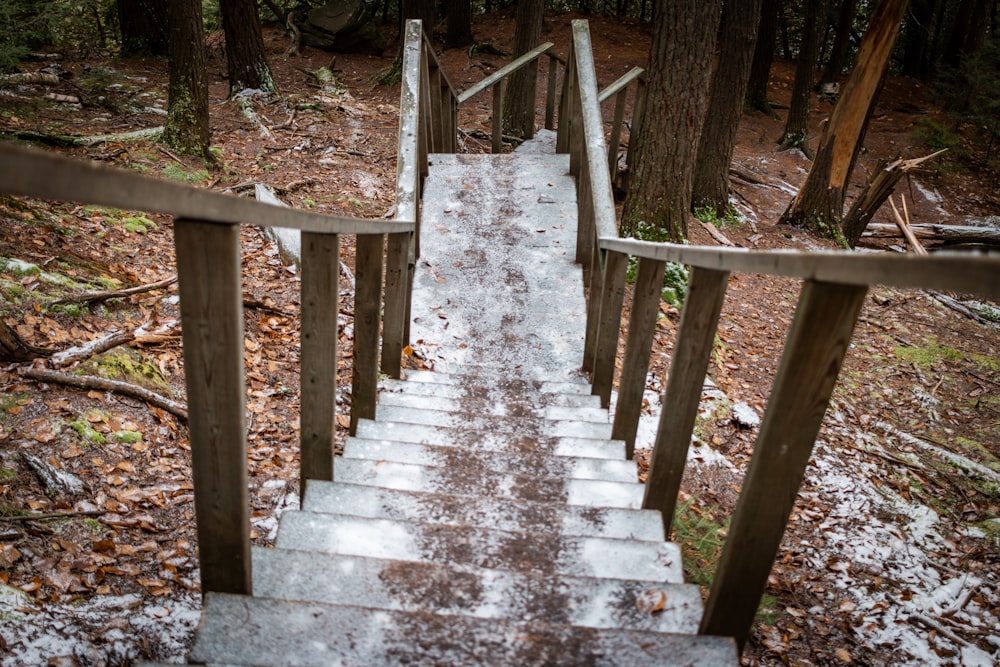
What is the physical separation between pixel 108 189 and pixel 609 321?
3370 millimetres

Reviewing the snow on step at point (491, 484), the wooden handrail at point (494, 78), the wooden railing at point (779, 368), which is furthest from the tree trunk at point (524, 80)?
the wooden railing at point (779, 368)

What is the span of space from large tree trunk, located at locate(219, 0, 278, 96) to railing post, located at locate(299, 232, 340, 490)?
31.4 feet

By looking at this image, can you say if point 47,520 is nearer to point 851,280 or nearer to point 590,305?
point 851,280

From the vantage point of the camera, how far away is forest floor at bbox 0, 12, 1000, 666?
2666 mm

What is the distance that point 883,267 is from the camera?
3.88 ft

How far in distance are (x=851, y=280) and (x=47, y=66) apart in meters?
13.4

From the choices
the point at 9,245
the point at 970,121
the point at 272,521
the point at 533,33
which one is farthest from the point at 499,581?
the point at 970,121

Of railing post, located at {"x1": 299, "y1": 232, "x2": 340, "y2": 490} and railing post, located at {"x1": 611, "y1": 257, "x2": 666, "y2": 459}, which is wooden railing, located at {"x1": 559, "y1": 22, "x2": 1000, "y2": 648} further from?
railing post, located at {"x1": 299, "y1": 232, "x2": 340, "y2": 490}

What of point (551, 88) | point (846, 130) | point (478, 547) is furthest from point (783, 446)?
point (846, 130)

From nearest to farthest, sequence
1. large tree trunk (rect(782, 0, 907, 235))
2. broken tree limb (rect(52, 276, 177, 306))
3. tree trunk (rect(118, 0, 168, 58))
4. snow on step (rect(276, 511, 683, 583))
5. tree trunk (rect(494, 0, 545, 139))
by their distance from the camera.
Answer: snow on step (rect(276, 511, 683, 583)) → broken tree limb (rect(52, 276, 177, 306)) → large tree trunk (rect(782, 0, 907, 235)) → tree trunk (rect(494, 0, 545, 139)) → tree trunk (rect(118, 0, 168, 58))

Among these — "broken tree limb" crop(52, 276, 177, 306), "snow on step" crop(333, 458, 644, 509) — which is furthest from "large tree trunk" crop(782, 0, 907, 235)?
"broken tree limb" crop(52, 276, 177, 306)

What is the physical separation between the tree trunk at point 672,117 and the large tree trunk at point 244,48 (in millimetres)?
6930

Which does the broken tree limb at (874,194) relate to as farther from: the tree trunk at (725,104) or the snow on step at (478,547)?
the snow on step at (478,547)

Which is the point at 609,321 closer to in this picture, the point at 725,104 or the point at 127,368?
the point at 127,368
